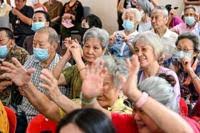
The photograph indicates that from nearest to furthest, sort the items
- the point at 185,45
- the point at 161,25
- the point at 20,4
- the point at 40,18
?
the point at 185,45 < the point at 161,25 < the point at 40,18 < the point at 20,4

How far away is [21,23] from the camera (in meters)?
6.73

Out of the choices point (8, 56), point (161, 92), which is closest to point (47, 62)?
→ point (8, 56)

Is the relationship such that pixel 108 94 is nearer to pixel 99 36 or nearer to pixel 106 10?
pixel 99 36

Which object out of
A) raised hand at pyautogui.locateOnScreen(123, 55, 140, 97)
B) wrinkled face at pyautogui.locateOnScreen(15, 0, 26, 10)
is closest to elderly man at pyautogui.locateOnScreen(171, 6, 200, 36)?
wrinkled face at pyautogui.locateOnScreen(15, 0, 26, 10)

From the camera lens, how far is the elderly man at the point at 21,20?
6641mm

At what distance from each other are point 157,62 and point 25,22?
3.39 metres

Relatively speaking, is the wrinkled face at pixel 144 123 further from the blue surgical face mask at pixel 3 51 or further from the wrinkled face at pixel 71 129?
the blue surgical face mask at pixel 3 51

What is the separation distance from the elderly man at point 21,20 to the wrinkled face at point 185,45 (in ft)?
9.14

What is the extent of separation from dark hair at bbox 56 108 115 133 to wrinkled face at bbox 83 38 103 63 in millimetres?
1964

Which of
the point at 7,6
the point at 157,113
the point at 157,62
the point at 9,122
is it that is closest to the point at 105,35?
the point at 157,62

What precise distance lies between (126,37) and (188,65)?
1.69m

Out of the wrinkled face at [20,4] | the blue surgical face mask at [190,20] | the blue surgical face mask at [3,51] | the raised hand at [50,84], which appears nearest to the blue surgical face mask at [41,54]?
the blue surgical face mask at [3,51]

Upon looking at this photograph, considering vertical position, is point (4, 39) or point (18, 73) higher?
point (18, 73)

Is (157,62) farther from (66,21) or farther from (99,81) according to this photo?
(66,21)
